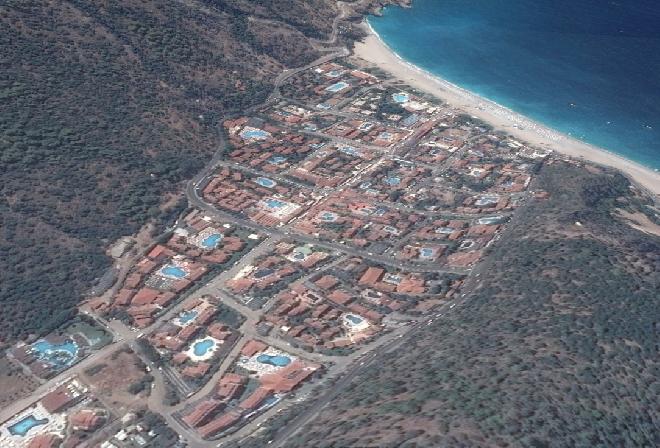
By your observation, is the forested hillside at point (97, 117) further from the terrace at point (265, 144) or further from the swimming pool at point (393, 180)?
the swimming pool at point (393, 180)

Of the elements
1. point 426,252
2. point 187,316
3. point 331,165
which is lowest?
point 187,316

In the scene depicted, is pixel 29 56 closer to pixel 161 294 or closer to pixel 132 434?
pixel 161 294

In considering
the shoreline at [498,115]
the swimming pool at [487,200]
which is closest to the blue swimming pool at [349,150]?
the swimming pool at [487,200]

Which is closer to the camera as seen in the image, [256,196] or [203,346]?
[203,346]

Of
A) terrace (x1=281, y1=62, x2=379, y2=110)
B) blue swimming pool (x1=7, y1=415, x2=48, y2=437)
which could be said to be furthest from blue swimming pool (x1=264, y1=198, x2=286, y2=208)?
blue swimming pool (x1=7, y1=415, x2=48, y2=437)

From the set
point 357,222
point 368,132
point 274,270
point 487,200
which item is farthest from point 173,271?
point 368,132

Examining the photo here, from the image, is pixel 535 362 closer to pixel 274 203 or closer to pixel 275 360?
pixel 275 360

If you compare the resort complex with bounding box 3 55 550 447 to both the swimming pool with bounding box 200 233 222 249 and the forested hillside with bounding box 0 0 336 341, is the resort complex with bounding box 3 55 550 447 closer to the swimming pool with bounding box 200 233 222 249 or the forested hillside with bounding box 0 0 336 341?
the swimming pool with bounding box 200 233 222 249
